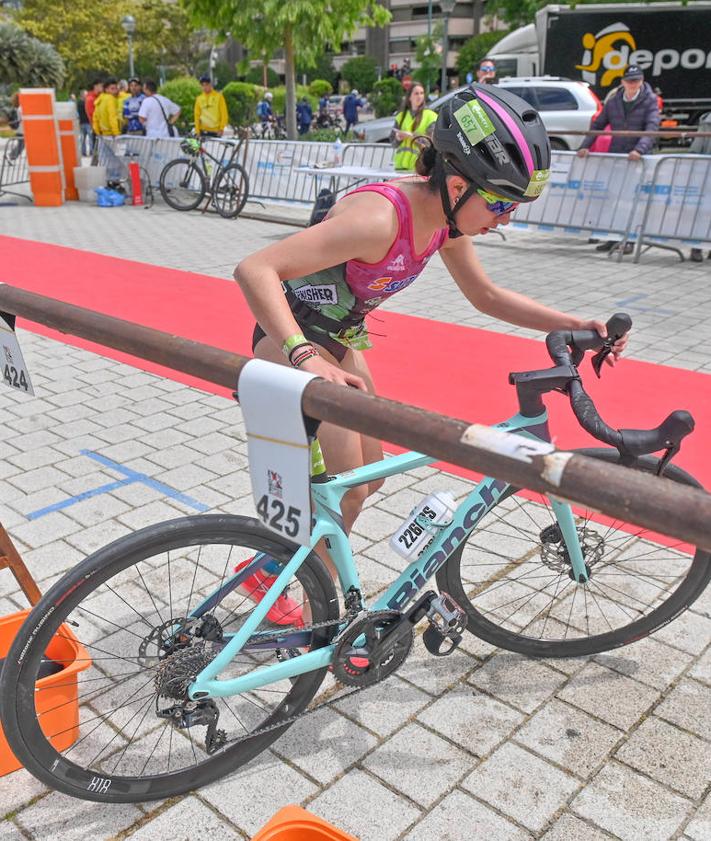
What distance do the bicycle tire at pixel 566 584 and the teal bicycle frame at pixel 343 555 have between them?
0.58ft

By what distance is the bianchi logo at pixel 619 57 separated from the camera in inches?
883

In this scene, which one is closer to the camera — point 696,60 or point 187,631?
point 187,631

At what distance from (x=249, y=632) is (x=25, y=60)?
43.4m

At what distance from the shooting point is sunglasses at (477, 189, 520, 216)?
2.41m

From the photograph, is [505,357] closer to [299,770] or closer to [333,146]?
[299,770]

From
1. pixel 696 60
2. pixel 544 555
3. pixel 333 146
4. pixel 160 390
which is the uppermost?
pixel 696 60

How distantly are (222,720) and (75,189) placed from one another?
14926mm

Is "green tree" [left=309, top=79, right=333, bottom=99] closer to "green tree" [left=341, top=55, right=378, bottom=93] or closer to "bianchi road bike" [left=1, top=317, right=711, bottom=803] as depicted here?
"green tree" [left=341, top=55, right=378, bottom=93]

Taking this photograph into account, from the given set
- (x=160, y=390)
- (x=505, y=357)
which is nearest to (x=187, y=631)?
(x=160, y=390)

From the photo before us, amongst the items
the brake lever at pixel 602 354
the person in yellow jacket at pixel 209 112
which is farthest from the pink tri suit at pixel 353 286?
the person in yellow jacket at pixel 209 112

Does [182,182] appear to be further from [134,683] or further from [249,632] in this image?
[249,632]

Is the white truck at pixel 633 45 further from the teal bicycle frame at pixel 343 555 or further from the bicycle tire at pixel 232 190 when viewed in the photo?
the teal bicycle frame at pixel 343 555

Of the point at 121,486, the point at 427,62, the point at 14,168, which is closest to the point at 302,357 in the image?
the point at 121,486

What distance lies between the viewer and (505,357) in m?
6.63
